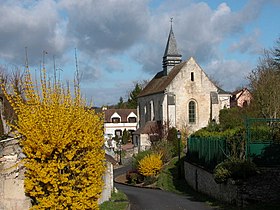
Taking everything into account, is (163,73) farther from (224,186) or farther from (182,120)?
(224,186)

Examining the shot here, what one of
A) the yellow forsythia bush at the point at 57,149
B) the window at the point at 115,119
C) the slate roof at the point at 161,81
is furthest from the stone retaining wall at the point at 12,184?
the window at the point at 115,119

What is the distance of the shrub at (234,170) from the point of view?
62.1 ft

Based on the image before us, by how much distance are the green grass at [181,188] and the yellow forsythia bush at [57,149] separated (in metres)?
10.2

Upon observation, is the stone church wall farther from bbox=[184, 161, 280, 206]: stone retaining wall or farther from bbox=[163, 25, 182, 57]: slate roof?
bbox=[184, 161, 280, 206]: stone retaining wall

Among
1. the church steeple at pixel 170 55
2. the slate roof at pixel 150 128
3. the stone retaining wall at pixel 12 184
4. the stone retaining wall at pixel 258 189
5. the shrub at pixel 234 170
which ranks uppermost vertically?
the church steeple at pixel 170 55

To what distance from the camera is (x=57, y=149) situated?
31.1ft

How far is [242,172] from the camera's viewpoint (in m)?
18.9

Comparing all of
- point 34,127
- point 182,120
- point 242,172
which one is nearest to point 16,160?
point 34,127

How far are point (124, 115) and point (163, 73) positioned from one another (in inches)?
881

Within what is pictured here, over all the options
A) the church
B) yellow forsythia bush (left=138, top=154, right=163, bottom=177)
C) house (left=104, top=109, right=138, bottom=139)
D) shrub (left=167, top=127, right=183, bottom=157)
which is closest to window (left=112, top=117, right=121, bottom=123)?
house (left=104, top=109, right=138, bottom=139)

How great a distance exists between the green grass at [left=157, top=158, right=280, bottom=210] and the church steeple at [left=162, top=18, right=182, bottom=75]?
77.2 ft

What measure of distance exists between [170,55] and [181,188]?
33.6 m

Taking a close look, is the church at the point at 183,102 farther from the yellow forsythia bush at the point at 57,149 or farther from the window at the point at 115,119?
the yellow forsythia bush at the point at 57,149

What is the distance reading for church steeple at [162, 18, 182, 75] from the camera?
61.8 metres
